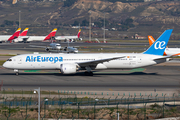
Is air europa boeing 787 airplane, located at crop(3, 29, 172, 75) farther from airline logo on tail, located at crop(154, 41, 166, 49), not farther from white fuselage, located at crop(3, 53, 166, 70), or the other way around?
airline logo on tail, located at crop(154, 41, 166, 49)

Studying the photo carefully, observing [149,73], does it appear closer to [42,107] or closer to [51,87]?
[51,87]

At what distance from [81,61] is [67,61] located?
2.58 meters

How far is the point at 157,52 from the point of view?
176 ft

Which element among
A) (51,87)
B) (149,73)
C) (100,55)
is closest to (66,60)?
(100,55)

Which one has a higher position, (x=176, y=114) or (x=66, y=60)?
(x=66, y=60)

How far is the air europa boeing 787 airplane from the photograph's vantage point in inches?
1994

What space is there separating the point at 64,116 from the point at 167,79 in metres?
27.6

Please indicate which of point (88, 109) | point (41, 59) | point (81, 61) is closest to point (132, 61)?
point (81, 61)

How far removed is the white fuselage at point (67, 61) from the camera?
50.9 m

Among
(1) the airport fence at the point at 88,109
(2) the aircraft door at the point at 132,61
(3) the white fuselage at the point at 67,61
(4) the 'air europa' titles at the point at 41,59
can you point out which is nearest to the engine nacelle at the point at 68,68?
(3) the white fuselage at the point at 67,61

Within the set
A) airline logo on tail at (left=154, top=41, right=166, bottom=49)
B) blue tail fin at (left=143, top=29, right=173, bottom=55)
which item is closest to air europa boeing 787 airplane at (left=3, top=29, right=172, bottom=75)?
blue tail fin at (left=143, top=29, right=173, bottom=55)

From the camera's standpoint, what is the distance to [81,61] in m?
51.9

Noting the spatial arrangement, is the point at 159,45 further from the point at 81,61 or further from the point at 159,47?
the point at 81,61

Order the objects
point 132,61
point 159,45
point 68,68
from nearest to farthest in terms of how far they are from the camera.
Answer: point 68,68 < point 132,61 < point 159,45
